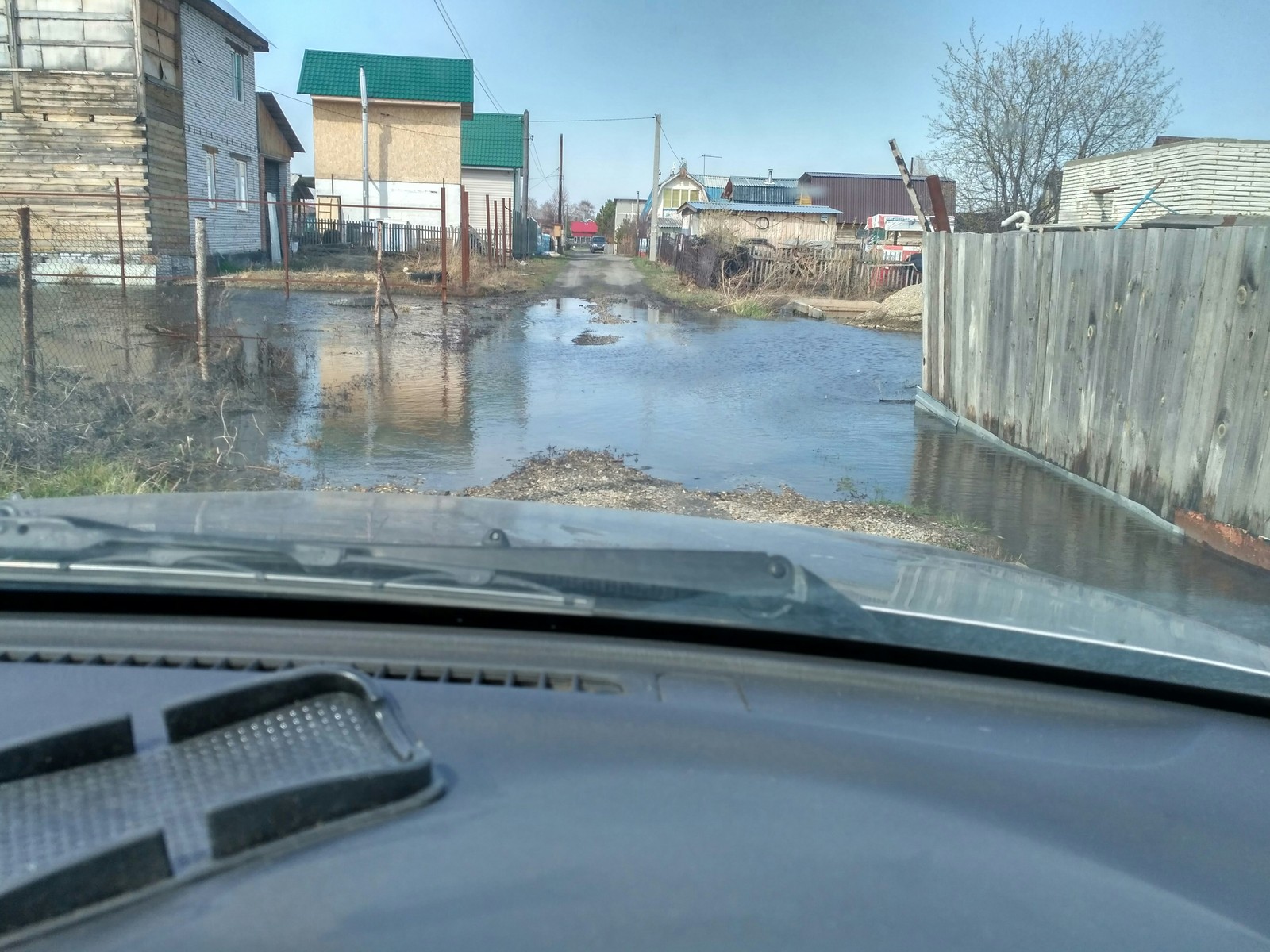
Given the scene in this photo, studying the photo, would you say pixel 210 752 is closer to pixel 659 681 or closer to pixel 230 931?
pixel 230 931

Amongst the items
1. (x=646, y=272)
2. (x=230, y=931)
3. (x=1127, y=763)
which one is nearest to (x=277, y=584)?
(x=230, y=931)

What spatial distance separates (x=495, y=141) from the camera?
51.9 m

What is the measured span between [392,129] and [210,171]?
1286cm

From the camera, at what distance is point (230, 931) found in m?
1.21

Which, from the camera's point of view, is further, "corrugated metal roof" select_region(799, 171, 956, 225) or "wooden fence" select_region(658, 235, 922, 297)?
"corrugated metal roof" select_region(799, 171, 956, 225)

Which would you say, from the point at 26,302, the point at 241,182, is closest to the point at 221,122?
the point at 241,182

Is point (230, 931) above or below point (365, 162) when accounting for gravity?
below

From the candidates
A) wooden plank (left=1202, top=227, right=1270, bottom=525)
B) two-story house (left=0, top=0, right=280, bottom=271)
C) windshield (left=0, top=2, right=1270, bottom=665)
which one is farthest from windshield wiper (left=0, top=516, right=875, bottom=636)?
two-story house (left=0, top=0, right=280, bottom=271)

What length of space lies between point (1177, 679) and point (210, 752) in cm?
175

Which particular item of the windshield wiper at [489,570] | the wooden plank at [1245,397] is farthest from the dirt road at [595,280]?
the windshield wiper at [489,570]

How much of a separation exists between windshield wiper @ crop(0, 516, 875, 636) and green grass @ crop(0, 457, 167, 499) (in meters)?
3.84

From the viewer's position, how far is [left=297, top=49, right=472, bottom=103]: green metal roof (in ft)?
128

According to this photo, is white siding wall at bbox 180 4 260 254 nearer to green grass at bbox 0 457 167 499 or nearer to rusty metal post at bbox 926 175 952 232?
rusty metal post at bbox 926 175 952 232

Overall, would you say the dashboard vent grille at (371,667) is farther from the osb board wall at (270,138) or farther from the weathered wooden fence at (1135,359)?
the osb board wall at (270,138)
